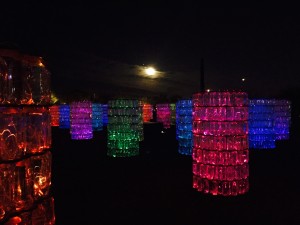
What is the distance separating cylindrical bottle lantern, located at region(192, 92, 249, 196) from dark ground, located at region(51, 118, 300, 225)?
0.84 feet

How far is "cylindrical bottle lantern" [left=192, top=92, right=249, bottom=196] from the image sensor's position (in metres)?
5.73

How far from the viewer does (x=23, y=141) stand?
83.0 inches

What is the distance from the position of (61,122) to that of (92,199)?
1719 centimetres

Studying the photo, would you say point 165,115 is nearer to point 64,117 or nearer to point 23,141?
point 64,117

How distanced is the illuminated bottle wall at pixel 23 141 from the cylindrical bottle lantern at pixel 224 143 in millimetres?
3869

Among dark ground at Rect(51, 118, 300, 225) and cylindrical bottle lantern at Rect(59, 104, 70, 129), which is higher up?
cylindrical bottle lantern at Rect(59, 104, 70, 129)

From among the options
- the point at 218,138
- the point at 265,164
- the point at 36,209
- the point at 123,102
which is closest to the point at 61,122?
the point at 123,102

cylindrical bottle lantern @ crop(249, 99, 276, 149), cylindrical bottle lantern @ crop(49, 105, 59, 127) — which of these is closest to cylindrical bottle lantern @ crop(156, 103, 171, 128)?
cylindrical bottle lantern @ crop(49, 105, 59, 127)

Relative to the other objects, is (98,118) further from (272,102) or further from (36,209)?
(36,209)

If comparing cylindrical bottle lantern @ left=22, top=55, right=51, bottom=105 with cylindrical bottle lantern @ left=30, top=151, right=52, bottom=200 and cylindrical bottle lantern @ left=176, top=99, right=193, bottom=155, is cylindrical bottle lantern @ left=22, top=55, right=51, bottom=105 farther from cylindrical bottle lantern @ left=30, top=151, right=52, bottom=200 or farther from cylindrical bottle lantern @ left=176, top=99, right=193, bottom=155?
cylindrical bottle lantern @ left=176, top=99, right=193, bottom=155

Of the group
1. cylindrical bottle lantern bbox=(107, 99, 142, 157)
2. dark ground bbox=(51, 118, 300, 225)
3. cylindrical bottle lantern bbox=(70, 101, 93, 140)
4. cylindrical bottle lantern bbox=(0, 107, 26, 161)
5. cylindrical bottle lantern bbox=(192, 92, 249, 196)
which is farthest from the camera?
cylindrical bottle lantern bbox=(70, 101, 93, 140)

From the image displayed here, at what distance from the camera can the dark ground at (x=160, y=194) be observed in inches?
191

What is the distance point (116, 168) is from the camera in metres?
8.52

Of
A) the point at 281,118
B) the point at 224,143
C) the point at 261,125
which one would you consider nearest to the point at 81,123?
the point at 261,125
